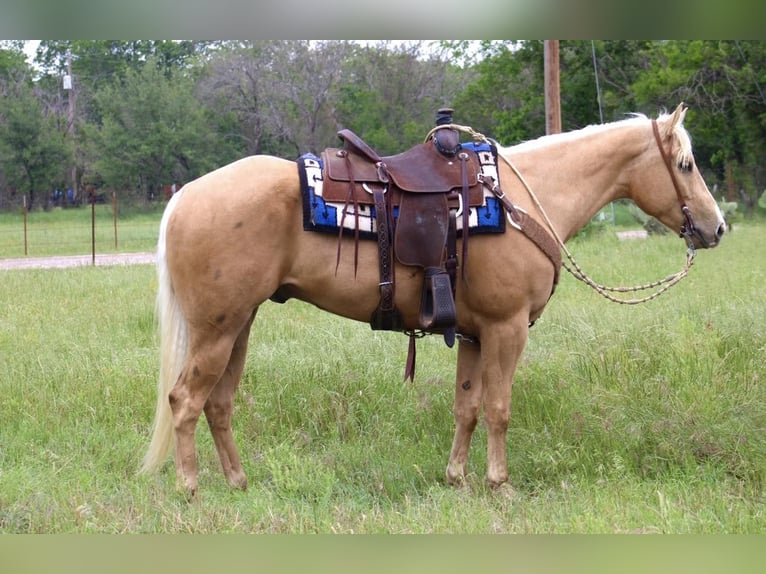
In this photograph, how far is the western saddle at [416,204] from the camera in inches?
172

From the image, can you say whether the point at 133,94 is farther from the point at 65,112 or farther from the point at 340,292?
the point at 340,292

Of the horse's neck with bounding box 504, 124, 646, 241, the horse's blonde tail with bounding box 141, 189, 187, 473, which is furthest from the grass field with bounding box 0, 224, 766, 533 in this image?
the horse's neck with bounding box 504, 124, 646, 241

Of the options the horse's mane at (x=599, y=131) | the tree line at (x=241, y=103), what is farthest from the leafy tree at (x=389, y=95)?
the horse's mane at (x=599, y=131)

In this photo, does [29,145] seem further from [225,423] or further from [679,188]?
[679,188]

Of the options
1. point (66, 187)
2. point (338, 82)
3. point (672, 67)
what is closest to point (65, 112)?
point (66, 187)

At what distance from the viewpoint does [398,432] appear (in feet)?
18.0

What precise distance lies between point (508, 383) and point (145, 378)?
2983 mm

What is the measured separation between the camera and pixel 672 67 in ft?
75.7

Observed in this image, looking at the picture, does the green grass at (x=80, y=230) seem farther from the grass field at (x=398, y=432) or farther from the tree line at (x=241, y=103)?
the grass field at (x=398, y=432)

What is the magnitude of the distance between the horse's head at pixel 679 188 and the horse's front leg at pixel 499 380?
123 cm

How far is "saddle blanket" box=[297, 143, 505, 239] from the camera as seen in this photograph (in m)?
4.32

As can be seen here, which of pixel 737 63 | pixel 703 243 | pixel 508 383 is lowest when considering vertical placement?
pixel 508 383

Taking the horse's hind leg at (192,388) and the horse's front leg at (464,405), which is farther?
the horse's front leg at (464,405)

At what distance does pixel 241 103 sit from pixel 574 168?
44.1 ft
